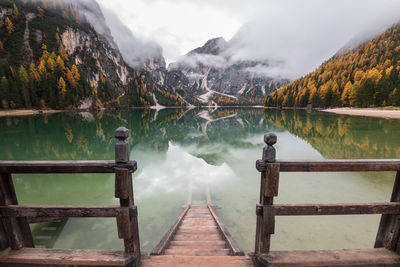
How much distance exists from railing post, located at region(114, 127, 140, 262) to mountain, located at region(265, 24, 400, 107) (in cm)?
9931

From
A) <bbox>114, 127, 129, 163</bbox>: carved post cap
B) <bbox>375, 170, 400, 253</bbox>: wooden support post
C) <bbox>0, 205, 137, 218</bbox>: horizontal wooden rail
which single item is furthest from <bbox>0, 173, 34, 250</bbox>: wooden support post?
<bbox>375, 170, 400, 253</bbox>: wooden support post

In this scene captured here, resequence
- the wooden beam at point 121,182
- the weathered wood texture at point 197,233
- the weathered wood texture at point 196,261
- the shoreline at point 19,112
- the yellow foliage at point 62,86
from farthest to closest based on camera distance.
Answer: the yellow foliage at point 62,86
the shoreline at point 19,112
the weathered wood texture at point 197,233
the weathered wood texture at point 196,261
the wooden beam at point 121,182

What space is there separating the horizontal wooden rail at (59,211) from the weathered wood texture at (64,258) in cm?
77

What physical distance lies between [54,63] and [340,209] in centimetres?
14664

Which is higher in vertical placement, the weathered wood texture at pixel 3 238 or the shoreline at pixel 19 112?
the shoreline at pixel 19 112

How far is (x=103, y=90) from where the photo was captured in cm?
14338

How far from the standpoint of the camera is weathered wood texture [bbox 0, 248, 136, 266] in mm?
3090

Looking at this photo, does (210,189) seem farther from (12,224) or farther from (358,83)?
(358,83)

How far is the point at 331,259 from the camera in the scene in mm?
3148

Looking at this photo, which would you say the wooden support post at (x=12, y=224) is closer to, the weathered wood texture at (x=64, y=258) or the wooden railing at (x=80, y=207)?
the wooden railing at (x=80, y=207)

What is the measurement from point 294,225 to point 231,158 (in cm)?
1191

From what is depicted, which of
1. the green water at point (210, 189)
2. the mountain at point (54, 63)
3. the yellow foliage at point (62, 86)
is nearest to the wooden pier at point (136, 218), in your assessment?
the green water at point (210, 189)

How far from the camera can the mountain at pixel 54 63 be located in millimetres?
84938

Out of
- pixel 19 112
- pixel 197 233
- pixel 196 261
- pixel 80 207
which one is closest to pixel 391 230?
pixel 196 261
